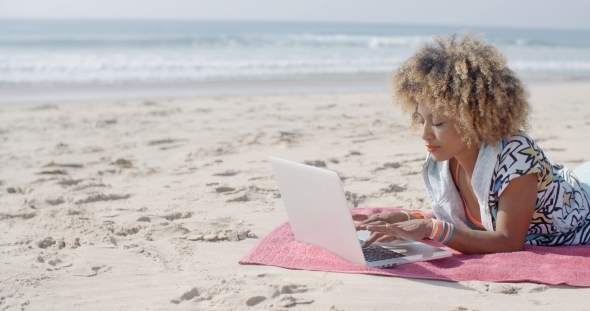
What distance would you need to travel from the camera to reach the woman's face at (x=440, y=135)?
2.79 m

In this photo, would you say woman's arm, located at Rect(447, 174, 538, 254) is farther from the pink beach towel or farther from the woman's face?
the woman's face

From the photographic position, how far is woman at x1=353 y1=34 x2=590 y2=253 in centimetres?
270

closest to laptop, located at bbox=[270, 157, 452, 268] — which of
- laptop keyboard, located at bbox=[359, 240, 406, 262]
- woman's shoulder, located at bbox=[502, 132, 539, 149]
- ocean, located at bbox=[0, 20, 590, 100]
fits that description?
laptop keyboard, located at bbox=[359, 240, 406, 262]

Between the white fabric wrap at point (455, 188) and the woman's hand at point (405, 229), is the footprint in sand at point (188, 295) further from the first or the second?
the white fabric wrap at point (455, 188)

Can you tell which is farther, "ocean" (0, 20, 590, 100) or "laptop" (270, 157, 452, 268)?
"ocean" (0, 20, 590, 100)

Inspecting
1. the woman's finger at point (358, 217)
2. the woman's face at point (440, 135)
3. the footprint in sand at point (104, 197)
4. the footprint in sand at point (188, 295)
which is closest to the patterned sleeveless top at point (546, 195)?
the woman's face at point (440, 135)

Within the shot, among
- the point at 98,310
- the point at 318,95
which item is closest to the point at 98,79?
the point at 318,95

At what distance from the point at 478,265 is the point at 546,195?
1.55 feet

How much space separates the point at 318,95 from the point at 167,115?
318 centimetres

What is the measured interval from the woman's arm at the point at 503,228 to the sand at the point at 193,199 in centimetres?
23

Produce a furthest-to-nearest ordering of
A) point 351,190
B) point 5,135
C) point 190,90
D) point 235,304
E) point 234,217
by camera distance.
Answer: point 190,90, point 5,135, point 351,190, point 234,217, point 235,304

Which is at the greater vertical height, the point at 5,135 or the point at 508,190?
the point at 508,190

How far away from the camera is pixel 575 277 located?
103 inches

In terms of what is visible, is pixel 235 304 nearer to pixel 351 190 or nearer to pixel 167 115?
pixel 351 190
